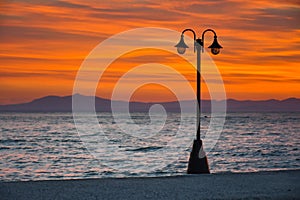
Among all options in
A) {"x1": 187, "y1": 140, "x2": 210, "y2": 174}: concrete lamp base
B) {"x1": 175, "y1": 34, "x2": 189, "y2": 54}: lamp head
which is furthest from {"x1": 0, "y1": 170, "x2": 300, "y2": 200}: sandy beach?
{"x1": 175, "y1": 34, "x2": 189, "y2": 54}: lamp head

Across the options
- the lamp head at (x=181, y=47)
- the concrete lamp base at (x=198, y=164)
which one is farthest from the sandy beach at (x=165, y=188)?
the lamp head at (x=181, y=47)

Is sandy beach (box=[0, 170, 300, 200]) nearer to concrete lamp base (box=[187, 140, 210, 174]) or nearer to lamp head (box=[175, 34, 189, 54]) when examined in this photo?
concrete lamp base (box=[187, 140, 210, 174])

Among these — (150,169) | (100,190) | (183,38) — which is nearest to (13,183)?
(100,190)

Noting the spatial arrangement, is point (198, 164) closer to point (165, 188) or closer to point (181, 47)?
point (181, 47)

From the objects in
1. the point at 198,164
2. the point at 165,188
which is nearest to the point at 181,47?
the point at 198,164

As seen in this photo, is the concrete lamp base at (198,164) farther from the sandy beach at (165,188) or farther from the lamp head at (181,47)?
the lamp head at (181,47)

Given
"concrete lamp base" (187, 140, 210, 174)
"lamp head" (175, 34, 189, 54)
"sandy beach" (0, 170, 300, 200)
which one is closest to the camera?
"sandy beach" (0, 170, 300, 200)

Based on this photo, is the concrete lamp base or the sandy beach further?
the concrete lamp base

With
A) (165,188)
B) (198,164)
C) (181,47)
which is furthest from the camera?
(181,47)

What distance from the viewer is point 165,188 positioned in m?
13.8

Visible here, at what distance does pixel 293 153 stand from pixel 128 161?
19.8 metres

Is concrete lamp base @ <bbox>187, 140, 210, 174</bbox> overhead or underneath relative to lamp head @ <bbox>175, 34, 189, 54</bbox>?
underneath

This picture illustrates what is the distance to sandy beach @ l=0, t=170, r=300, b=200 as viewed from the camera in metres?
12.6

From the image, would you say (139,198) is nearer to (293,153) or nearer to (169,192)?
(169,192)
